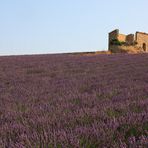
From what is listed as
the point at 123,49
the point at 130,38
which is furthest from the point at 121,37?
the point at 123,49

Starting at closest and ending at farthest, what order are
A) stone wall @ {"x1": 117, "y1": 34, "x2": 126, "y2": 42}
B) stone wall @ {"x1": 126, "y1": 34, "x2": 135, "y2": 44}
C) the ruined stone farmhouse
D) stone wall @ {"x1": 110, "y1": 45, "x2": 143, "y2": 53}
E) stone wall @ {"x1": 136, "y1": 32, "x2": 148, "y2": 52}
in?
stone wall @ {"x1": 110, "y1": 45, "x2": 143, "y2": 53}, the ruined stone farmhouse, stone wall @ {"x1": 117, "y1": 34, "x2": 126, "y2": 42}, stone wall @ {"x1": 126, "y1": 34, "x2": 135, "y2": 44}, stone wall @ {"x1": 136, "y1": 32, "x2": 148, "y2": 52}

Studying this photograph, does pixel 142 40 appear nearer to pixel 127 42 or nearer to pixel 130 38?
pixel 130 38

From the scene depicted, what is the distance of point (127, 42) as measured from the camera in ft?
123

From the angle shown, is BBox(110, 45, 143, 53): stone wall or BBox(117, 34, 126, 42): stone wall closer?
BBox(110, 45, 143, 53): stone wall

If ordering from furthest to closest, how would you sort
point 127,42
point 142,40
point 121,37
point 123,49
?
1. point 142,40
2. point 127,42
3. point 121,37
4. point 123,49

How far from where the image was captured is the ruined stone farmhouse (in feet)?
116

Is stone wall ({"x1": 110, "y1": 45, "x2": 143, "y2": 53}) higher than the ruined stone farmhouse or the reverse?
the reverse

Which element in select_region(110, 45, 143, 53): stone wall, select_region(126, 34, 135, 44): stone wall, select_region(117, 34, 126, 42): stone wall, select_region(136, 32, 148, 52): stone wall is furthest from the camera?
select_region(136, 32, 148, 52): stone wall

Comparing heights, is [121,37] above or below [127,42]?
above

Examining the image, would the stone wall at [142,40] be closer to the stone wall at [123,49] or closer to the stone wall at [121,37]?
the stone wall at [121,37]

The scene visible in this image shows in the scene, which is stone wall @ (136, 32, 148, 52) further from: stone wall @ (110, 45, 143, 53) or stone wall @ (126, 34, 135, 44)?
stone wall @ (110, 45, 143, 53)

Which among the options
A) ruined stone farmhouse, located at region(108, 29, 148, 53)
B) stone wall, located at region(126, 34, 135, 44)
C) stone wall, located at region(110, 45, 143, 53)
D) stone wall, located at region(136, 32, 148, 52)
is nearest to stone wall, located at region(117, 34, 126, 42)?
ruined stone farmhouse, located at region(108, 29, 148, 53)

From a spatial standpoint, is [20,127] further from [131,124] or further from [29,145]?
[131,124]

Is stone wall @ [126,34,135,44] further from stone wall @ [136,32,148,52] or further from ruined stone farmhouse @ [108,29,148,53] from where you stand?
stone wall @ [136,32,148,52]
